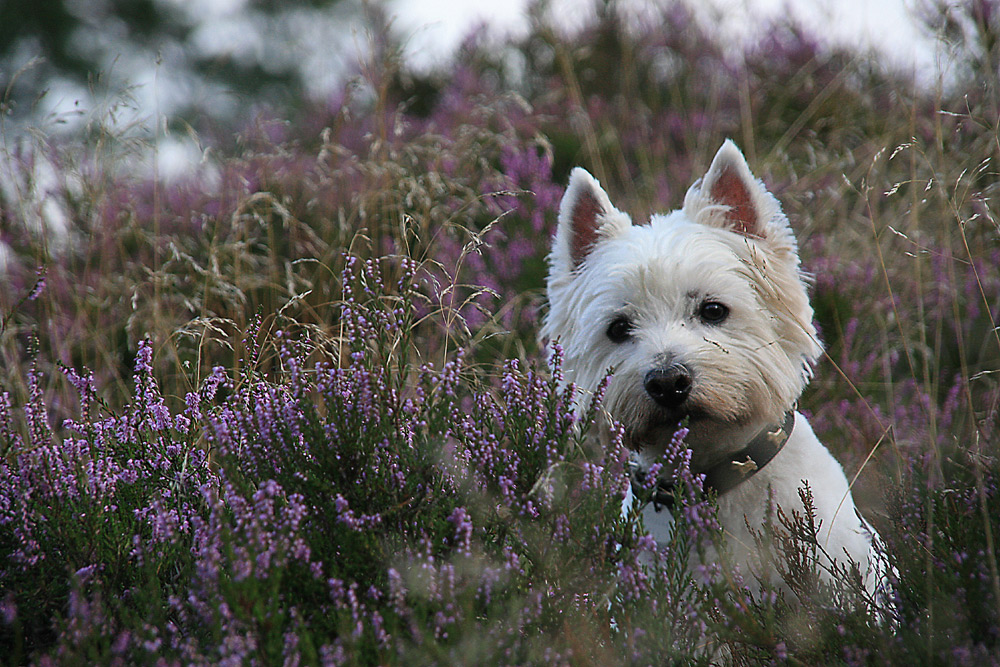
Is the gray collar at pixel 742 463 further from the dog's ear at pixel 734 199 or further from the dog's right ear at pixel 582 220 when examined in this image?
the dog's right ear at pixel 582 220

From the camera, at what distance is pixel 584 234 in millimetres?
2998

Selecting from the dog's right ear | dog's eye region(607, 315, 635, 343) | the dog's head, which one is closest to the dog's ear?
the dog's head

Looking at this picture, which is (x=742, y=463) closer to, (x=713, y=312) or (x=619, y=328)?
(x=713, y=312)

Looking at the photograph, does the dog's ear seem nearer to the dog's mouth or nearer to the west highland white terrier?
the west highland white terrier

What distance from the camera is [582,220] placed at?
9.72ft

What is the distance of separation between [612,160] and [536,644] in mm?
5681

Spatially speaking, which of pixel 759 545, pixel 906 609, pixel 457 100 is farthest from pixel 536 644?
pixel 457 100

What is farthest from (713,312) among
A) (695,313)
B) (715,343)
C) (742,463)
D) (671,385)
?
(742,463)

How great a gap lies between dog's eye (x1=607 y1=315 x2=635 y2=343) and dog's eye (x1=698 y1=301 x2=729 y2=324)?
26cm

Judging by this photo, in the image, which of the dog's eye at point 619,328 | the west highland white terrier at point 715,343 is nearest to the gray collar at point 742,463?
the west highland white terrier at point 715,343

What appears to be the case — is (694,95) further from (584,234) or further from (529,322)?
(584,234)

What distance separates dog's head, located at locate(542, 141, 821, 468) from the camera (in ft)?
7.89

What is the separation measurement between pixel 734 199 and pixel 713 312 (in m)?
0.48

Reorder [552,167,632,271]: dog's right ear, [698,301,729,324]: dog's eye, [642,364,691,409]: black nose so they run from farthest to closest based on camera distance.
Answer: [552,167,632,271]: dog's right ear
[698,301,729,324]: dog's eye
[642,364,691,409]: black nose
